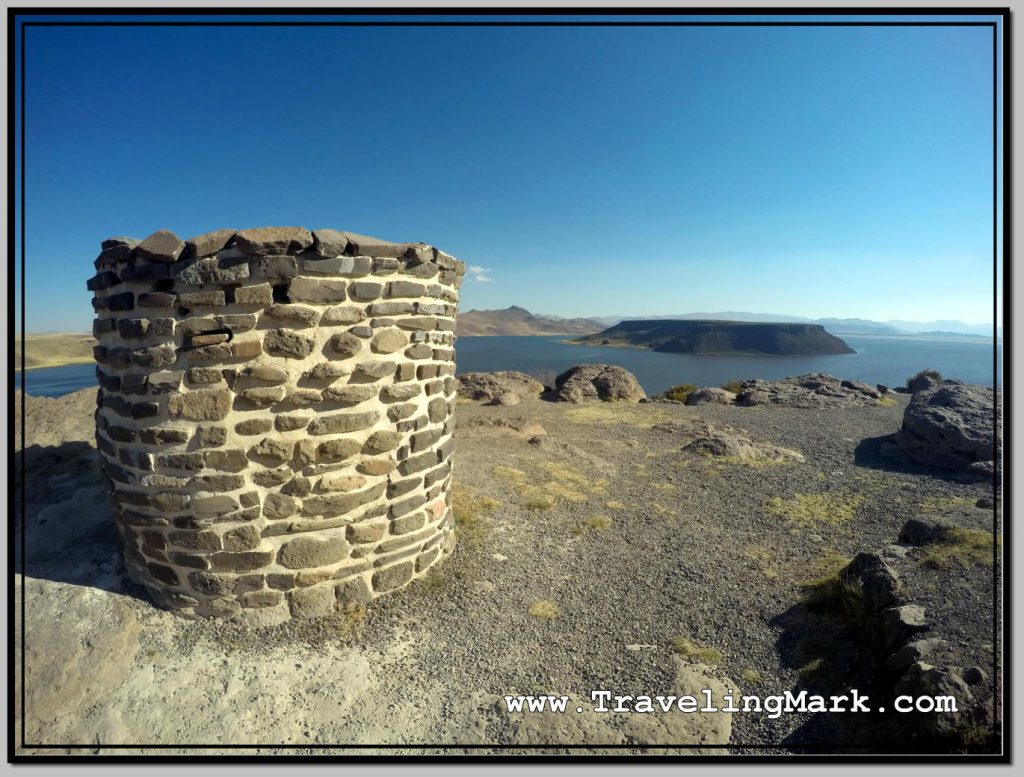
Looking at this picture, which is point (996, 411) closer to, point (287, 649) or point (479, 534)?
point (479, 534)

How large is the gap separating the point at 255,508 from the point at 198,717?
1.49m

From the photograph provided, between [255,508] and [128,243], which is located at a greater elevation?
[128,243]

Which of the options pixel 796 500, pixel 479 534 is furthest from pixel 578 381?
pixel 479 534

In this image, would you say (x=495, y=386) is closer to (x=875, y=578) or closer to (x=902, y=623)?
(x=875, y=578)

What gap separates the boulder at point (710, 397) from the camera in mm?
17448

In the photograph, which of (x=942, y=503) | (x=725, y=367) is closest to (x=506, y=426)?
(x=942, y=503)

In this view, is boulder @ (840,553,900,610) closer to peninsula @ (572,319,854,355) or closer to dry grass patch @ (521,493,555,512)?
dry grass patch @ (521,493,555,512)

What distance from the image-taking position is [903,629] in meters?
3.98

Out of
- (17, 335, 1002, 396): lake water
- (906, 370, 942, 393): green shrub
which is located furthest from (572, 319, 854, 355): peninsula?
(906, 370, 942, 393): green shrub

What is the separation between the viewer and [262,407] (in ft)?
13.4

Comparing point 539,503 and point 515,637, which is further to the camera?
point 539,503

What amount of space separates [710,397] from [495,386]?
25.2 ft

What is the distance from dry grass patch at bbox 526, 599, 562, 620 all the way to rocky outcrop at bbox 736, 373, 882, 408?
14096 mm

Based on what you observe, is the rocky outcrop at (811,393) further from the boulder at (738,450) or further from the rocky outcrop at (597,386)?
the boulder at (738,450)
